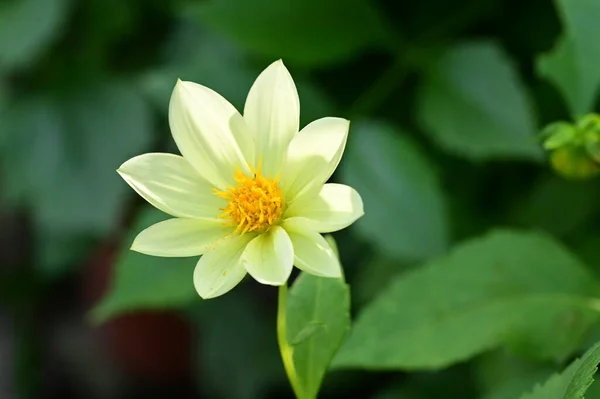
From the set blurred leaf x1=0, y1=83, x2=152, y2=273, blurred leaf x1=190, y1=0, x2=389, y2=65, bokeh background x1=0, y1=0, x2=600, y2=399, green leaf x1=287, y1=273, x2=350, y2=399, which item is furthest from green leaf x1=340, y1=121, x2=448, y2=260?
blurred leaf x1=0, y1=83, x2=152, y2=273

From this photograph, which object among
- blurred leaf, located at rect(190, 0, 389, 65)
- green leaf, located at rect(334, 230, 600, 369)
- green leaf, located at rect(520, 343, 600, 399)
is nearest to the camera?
green leaf, located at rect(520, 343, 600, 399)

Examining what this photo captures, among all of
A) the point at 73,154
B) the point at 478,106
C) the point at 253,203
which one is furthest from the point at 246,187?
the point at 73,154

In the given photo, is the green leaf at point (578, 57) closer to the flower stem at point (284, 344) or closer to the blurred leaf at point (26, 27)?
the flower stem at point (284, 344)

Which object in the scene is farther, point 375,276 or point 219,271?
point 375,276

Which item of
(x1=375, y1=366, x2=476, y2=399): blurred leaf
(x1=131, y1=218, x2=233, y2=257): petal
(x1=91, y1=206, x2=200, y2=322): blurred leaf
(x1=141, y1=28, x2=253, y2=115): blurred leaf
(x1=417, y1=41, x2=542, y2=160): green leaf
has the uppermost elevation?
(x1=131, y1=218, x2=233, y2=257): petal

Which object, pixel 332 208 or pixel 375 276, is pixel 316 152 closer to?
pixel 332 208

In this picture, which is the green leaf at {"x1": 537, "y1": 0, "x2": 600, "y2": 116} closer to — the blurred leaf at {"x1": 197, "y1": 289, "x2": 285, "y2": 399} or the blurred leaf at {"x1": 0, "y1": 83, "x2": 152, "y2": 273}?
the blurred leaf at {"x1": 197, "y1": 289, "x2": 285, "y2": 399}

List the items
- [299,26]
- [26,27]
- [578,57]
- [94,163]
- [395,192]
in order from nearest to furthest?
[578,57]
[395,192]
[299,26]
[26,27]
[94,163]
